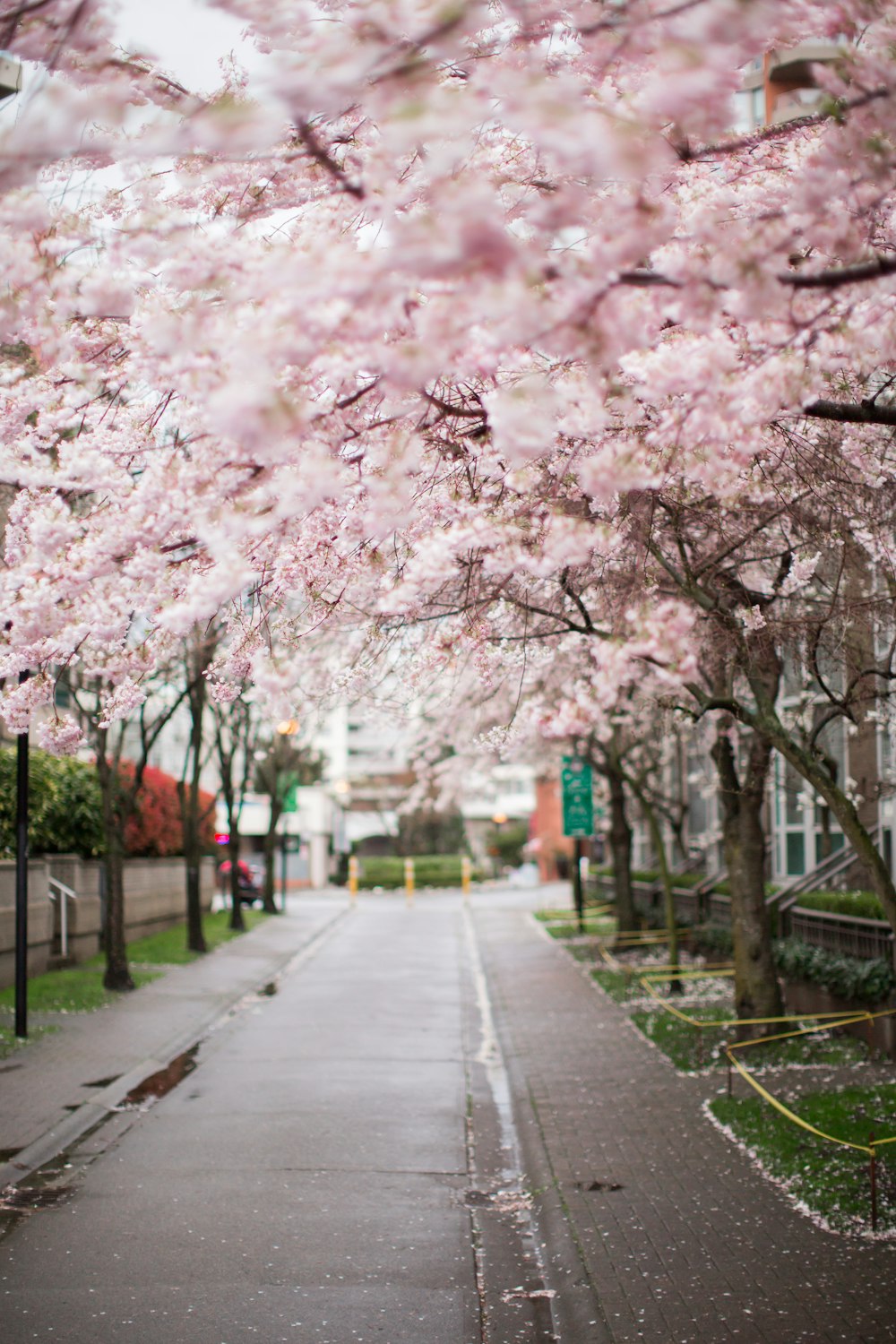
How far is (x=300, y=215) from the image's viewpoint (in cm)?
607

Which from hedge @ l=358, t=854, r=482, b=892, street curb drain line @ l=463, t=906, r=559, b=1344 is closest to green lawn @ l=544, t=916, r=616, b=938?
street curb drain line @ l=463, t=906, r=559, b=1344

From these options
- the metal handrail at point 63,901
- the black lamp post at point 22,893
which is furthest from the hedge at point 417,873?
the black lamp post at point 22,893

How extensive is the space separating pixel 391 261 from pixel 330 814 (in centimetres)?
7176

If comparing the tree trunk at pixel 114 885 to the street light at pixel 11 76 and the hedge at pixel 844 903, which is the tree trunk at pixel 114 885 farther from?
the street light at pixel 11 76

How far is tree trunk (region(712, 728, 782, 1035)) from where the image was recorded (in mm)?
13367

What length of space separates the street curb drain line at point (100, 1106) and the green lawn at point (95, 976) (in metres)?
1.61

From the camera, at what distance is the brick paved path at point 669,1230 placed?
589cm

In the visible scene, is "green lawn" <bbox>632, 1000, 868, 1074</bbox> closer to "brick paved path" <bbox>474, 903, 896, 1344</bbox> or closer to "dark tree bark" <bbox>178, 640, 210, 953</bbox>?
"brick paved path" <bbox>474, 903, 896, 1344</bbox>

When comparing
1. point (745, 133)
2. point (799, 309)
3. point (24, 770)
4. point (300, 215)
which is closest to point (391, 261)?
point (799, 309)

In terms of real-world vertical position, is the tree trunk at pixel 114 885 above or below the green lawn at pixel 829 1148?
above

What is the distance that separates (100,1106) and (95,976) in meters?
8.95

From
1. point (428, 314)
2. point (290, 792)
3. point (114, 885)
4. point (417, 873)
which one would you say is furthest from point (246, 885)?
point (428, 314)

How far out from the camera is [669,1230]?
736cm

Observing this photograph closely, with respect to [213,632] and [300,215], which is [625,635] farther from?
[213,632]
